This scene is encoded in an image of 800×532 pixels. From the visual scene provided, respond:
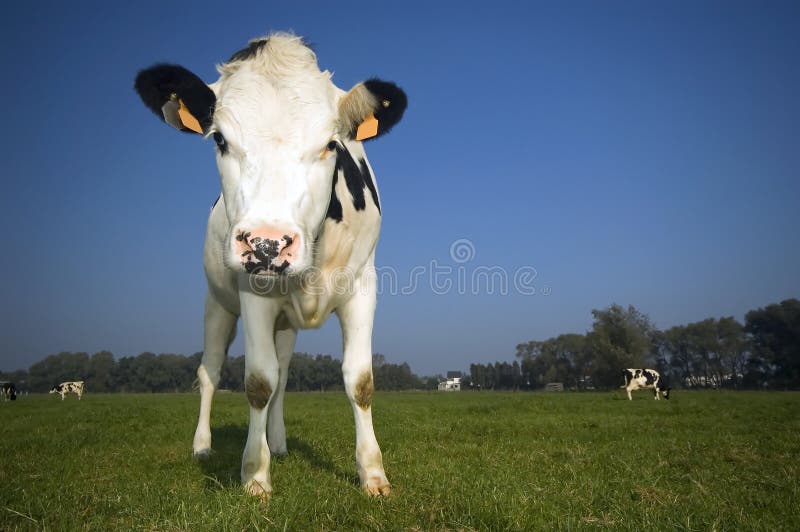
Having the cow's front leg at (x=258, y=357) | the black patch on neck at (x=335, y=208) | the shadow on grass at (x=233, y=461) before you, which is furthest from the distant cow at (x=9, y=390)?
the black patch on neck at (x=335, y=208)

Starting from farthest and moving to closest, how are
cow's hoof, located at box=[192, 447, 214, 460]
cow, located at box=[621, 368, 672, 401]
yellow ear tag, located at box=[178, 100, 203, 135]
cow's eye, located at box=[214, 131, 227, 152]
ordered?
cow, located at box=[621, 368, 672, 401]
cow's hoof, located at box=[192, 447, 214, 460]
yellow ear tag, located at box=[178, 100, 203, 135]
cow's eye, located at box=[214, 131, 227, 152]

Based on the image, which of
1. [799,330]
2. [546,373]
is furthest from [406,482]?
[546,373]

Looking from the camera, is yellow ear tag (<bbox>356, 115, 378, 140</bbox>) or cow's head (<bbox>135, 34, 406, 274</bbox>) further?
yellow ear tag (<bbox>356, 115, 378, 140</bbox>)

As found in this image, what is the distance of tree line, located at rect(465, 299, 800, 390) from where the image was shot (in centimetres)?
6669

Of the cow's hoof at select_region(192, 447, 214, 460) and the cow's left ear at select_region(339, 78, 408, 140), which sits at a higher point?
the cow's left ear at select_region(339, 78, 408, 140)

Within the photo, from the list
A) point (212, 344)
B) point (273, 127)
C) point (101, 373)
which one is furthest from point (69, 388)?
point (101, 373)

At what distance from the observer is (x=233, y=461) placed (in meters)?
5.43

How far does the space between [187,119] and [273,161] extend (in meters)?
1.07

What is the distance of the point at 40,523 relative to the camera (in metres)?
3.19

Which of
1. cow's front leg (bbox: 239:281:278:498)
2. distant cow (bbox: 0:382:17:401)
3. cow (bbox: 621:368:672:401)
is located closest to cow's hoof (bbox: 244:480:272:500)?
cow's front leg (bbox: 239:281:278:498)

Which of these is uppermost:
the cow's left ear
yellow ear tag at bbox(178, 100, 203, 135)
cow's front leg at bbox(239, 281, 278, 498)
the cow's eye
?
the cow's left ear

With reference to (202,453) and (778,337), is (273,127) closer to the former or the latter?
(202,453)

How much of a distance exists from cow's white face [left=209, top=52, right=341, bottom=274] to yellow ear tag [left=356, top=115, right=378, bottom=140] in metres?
0.31

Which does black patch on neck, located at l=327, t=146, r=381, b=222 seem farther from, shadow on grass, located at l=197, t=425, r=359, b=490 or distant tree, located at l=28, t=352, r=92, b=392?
distant tree, located at l=28, t=352, r=92, b=392
